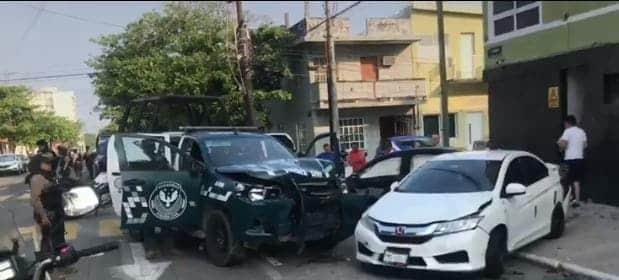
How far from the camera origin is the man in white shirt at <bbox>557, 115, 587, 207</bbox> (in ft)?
37.4

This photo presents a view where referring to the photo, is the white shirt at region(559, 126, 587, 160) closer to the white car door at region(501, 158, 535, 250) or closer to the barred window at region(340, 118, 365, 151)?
the white car door at region(501, 158, 535, 250)

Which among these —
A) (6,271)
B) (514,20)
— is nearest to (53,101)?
(6,271)

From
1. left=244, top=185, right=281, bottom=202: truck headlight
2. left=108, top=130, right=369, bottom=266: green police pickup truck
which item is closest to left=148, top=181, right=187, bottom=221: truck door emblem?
left=108, top=130, right=369, bottom=266: green police pickup truck

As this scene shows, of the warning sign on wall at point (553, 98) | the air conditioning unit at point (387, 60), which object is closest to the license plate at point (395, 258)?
the warning sign on wall at point (553, 98)

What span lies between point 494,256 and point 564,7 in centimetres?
746

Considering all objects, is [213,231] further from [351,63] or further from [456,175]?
[351,63]

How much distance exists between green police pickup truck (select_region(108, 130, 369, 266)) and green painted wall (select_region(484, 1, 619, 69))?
239 inches

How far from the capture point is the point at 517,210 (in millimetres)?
7941

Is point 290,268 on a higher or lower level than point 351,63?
lower

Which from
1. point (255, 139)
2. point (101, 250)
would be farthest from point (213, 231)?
point (101, 250)

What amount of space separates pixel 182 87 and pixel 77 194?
22543mm

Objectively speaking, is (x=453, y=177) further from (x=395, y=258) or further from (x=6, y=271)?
(x=6, y=271)

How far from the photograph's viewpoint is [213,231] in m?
8.36

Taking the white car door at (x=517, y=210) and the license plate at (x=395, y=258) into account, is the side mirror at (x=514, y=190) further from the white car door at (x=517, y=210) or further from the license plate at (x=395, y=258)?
the license plate at (x=395, y=258)
